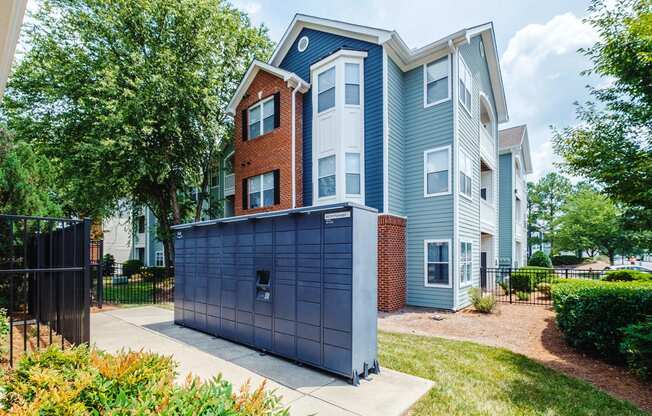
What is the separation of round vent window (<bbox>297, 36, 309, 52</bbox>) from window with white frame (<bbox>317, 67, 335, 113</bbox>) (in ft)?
6.54

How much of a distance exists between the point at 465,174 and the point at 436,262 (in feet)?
12.1

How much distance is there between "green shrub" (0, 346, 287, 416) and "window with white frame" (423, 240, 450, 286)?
10267 millimetres

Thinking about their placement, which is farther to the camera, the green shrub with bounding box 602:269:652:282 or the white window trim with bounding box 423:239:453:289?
the green shrub with bounding box 602:269:652:282

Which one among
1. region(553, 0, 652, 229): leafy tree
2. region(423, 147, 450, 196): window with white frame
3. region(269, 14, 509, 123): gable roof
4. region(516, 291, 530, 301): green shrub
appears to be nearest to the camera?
region(553, 0, 652, 229): leafy tree

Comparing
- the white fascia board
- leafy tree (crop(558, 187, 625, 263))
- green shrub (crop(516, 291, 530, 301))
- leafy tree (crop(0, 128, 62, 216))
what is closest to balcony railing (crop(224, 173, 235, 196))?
the white fascia board

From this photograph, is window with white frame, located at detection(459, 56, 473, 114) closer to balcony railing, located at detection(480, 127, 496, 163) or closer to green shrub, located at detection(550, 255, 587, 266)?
balcony railing, located at detection(480, 127, 496, 163)

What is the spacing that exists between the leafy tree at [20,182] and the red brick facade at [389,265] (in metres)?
10.3

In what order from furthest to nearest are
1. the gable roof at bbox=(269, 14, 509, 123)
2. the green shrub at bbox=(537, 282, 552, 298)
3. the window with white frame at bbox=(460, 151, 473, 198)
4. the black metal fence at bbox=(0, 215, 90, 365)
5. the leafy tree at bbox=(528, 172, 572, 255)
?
the leafy tree at bbox=(528, 172, 572, 255) → the green shrub at bbox=(537, 282, 552, 298) → the window with white frame at bbox=(460, 151, 473, 198) → the gable roof at bbox=(269, 14, 509, 123) → the black metal fence at bbox=(0, 215, 90, 365)

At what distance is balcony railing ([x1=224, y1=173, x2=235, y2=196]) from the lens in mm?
23031

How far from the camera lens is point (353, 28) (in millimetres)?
12352

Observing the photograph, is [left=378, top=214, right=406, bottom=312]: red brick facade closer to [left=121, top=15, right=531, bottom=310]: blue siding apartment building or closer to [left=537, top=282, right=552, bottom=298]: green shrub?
[left=121, top=15, right=531, bottom=310]: blue siding apartment building

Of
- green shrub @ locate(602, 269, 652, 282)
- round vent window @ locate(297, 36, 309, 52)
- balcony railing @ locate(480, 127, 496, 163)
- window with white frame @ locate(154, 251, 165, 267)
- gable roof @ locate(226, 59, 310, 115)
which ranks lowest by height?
window with white frame @ locate(154, 251, 165, 267)

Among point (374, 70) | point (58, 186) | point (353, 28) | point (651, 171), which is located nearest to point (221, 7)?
point (353, 28)

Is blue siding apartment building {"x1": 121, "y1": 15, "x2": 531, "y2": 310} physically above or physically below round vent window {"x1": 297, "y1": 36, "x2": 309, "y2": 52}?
below
